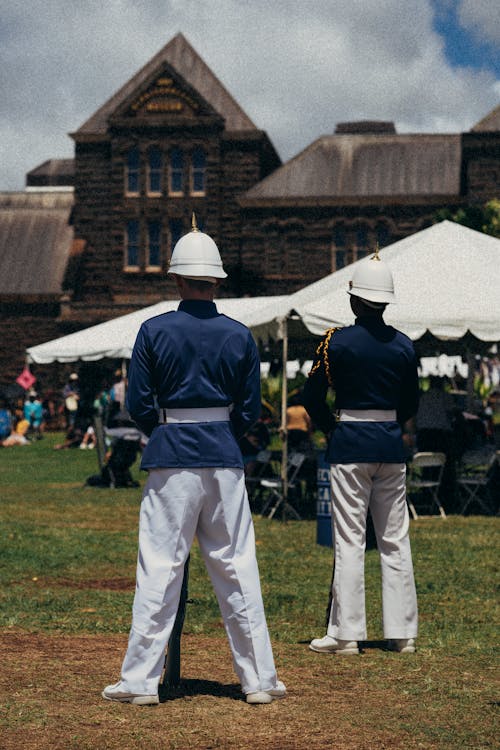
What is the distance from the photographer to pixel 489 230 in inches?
1497

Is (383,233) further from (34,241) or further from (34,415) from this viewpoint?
(34,415)

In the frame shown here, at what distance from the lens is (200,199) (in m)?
47.8

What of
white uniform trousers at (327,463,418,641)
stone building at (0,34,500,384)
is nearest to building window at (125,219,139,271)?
stone building at (0,34,500,384)

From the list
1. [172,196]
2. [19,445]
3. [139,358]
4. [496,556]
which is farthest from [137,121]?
[139,358]

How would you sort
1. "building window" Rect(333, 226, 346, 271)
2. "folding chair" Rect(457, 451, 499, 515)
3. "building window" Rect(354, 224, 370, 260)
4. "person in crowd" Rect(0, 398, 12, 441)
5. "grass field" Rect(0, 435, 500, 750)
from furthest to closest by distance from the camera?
1. "building window" Rect(333, 226, 346, 271)
2. "building window" Rect(354, 224, 370, 260)
3. "person in crowd" Rect(0, 398, 12, 441)
4. "folding chair" Rect(457, 451, 499, 515)
5. "grass field" Rect(0, 435, 500, 750)

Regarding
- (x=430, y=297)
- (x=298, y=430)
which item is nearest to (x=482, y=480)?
(x=430, y=297)

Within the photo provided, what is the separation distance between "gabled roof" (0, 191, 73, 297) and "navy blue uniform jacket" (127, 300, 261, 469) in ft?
139

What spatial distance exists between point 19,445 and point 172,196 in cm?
1742

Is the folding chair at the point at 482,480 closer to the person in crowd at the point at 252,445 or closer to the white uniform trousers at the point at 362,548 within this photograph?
the person in crowd at the point at 252,445

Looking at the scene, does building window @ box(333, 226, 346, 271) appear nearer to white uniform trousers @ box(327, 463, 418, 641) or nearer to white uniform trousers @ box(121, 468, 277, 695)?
white uniform trousers @ box(327, 463, 418, 641)

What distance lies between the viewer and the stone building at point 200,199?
46875mm

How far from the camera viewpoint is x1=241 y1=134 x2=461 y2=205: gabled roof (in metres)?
46.8

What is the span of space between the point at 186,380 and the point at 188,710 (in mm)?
1448

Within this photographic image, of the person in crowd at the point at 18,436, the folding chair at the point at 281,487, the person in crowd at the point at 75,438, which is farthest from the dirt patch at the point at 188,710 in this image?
the person in crowd at the point at 18,436
